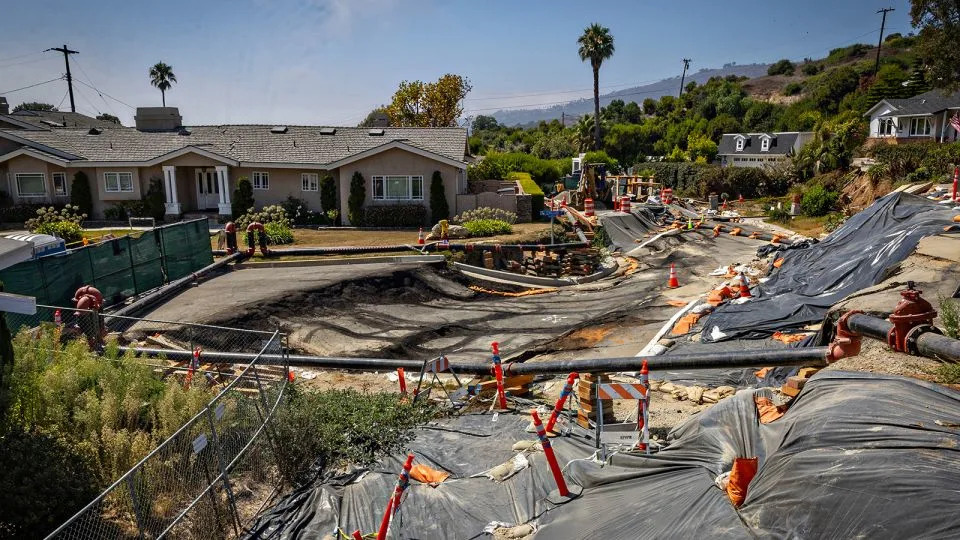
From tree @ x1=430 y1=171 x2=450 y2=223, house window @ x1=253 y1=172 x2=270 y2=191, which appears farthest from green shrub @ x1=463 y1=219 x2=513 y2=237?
house window @ x1=253 y1=172 x2=270 y2=191

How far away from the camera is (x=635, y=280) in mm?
25031

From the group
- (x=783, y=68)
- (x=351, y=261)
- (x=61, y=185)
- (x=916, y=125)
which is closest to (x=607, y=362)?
(x=351, y=261)

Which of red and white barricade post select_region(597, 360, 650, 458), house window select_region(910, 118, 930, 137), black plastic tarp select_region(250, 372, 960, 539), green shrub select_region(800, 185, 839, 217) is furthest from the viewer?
house window select_region(910, 118, 930, 137)

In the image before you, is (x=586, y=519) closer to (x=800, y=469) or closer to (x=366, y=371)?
(x=800, y=469)

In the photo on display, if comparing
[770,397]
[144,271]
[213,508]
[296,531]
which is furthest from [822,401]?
[144,271]

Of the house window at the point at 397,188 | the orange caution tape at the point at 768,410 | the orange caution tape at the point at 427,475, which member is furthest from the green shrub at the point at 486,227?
the orange caution tape at the point at 427,475

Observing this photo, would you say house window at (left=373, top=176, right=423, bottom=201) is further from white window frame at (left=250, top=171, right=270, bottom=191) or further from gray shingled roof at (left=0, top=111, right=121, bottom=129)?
gray shingled roof at (left=0, top=111, right=121, bottom=129)

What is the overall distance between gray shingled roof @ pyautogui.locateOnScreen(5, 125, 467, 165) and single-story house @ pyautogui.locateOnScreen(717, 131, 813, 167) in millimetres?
37385

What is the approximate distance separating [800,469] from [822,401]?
115cm

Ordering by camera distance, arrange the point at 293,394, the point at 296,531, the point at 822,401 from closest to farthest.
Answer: the point at 822,401
the point at 296,531
the point at 293,394

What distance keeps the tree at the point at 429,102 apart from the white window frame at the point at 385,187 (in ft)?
98.5

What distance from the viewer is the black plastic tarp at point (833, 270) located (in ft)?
48.0

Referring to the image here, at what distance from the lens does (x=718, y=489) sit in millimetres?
5988

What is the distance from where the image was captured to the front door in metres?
36.5
